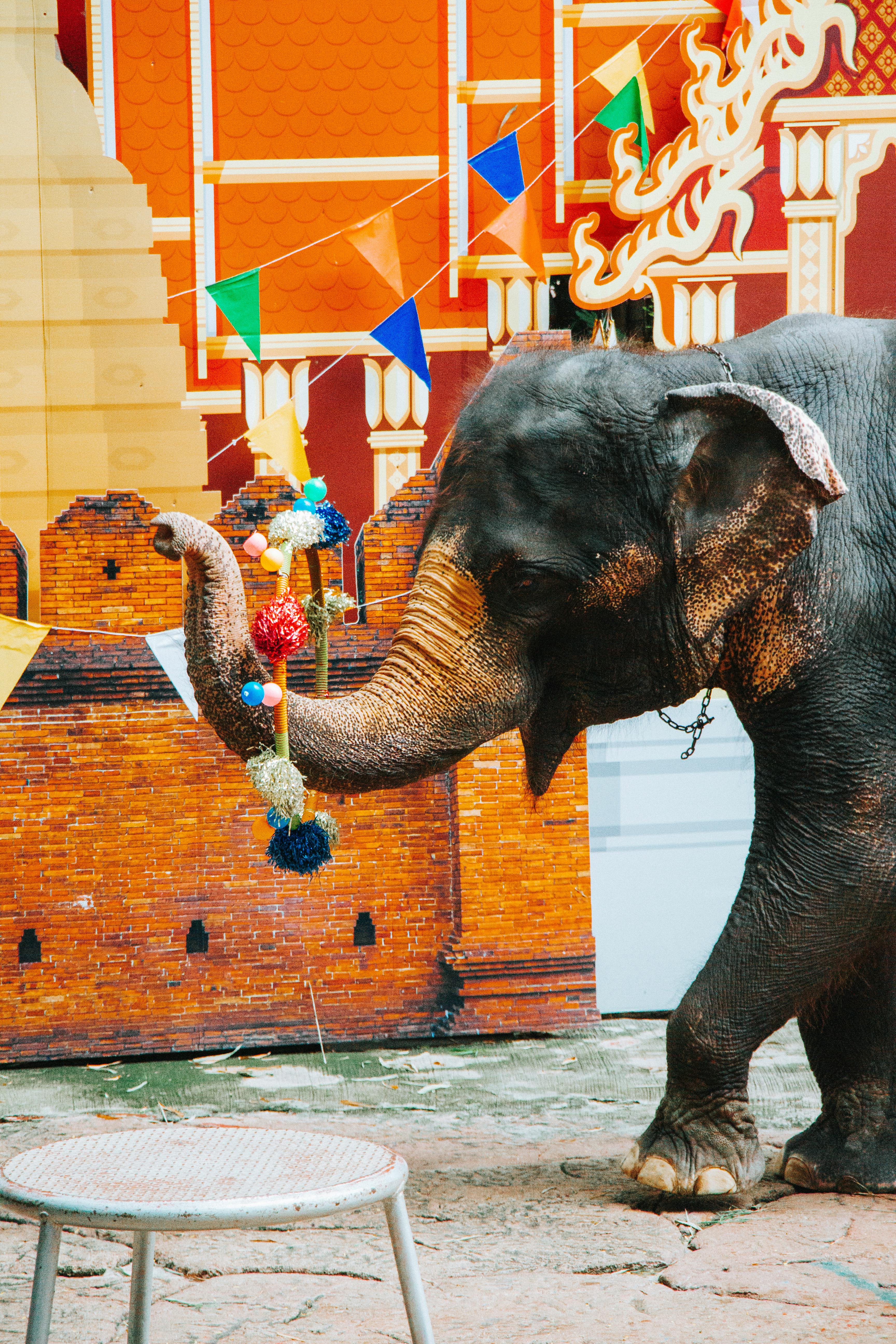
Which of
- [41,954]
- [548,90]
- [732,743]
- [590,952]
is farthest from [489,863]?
[548,90]

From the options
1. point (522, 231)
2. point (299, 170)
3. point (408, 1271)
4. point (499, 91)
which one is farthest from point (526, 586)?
point (499, 91)

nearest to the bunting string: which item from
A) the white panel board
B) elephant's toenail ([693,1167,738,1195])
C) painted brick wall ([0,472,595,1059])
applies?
painted brick wall ([0,472,595,1059])

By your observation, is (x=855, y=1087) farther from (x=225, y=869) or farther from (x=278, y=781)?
(x=225, y=869)

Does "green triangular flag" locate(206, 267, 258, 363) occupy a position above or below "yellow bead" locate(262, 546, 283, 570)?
above

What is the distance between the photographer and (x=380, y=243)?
16.7 feet

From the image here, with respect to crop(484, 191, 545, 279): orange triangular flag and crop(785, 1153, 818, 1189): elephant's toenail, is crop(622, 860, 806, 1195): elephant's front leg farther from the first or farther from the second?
crop(484, 191, 545, 279): orange triangular flag

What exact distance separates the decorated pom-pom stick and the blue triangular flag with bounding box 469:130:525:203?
2783 millimetres

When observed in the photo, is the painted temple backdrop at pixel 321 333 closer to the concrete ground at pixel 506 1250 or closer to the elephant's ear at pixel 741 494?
the concrete ground at pixel 506 1250

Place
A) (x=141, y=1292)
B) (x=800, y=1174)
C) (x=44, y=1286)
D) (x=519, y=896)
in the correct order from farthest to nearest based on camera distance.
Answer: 1. (x=519, y=896)
2. (x=800, y=1174)
3. (x=141, y=1292)
4. (x=44, y=1286)

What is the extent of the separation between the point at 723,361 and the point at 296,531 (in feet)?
3.33

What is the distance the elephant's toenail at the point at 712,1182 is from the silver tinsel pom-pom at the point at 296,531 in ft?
5.20

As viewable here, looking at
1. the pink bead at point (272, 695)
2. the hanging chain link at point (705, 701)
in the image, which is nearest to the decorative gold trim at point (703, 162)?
the hanging chain link at point (705, 701)

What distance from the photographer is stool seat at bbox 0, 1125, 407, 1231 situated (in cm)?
169

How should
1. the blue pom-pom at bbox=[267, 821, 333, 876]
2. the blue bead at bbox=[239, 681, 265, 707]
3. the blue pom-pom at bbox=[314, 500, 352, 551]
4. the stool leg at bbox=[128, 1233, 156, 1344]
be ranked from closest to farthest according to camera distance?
the stool leg at bbox=[128, 1233, 156, 1344] < the blue bead at bbox=[239, 681, 265, 707] < the blue pom-pom at bbox=[267, 821, 333, 876] < the blue pom-pom at bbox=[314, 500, 352, 551]
